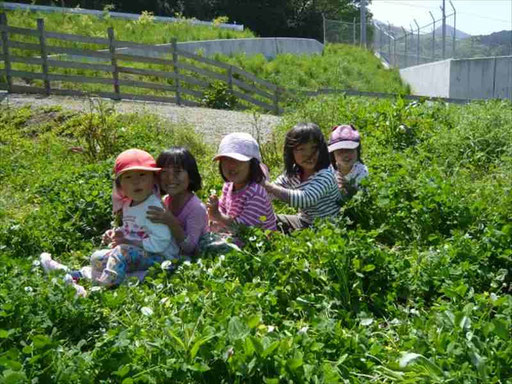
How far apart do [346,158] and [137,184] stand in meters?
2.05

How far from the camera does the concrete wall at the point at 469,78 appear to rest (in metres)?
23.0

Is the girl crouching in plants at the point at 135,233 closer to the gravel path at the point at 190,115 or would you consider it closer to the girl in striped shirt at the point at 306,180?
the girl in striped shirt at the point at 306,180

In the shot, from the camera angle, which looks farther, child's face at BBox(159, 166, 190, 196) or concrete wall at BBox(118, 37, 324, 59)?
concrete wall at BBox(118, 37, 324, 59)

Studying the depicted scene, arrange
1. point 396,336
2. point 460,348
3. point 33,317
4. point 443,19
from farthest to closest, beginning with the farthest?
1. point 443,19
2. point 396,336
3. point 33,317
4. point 460,348

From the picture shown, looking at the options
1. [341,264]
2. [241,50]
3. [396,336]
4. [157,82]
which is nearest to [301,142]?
[341,264]

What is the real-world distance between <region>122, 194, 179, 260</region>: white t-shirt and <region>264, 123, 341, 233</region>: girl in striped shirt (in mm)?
882

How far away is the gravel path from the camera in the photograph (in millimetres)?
11977

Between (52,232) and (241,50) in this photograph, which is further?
(241,50)

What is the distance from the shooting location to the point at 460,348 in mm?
2475

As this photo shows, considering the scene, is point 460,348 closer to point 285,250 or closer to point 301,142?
point 285,250

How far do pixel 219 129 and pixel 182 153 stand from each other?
7.51m

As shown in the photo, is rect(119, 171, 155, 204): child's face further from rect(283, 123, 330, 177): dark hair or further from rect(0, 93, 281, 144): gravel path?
rect(0, 93, 281, 144): gravel path

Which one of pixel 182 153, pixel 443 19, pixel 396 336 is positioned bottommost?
pixel 396 336

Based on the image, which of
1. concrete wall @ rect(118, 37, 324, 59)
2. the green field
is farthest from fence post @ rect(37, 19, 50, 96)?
the green field
